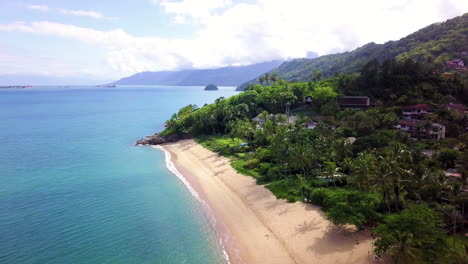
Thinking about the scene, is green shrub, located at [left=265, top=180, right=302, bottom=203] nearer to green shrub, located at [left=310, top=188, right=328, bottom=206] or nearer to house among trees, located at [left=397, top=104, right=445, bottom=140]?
green shrub, located at [left=310, top=188, right=328, bottom=206]

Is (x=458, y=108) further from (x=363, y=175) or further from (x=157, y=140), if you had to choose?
(x=157, y=140)

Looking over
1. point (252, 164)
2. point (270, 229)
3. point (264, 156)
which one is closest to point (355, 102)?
point (264, 156)

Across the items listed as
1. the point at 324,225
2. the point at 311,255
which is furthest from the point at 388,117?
the point at 311,255

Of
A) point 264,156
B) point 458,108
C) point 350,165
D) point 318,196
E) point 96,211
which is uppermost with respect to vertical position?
point 458,108

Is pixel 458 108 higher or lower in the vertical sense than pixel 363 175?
higher

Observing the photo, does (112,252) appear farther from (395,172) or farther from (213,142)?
(213,142)

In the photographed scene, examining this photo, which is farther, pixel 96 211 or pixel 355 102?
pixel 355 102
